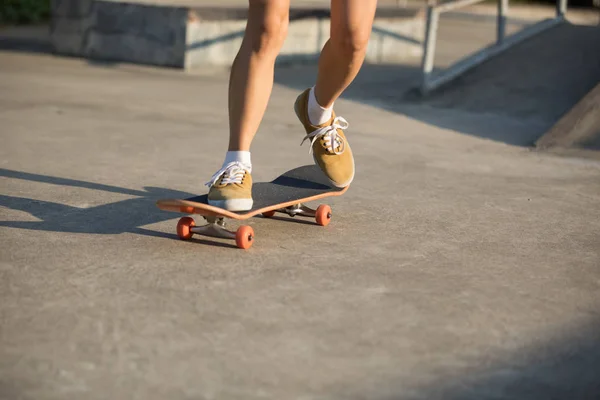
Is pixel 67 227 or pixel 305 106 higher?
pixel 305 106

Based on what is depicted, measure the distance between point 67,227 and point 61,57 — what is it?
6.54 metres

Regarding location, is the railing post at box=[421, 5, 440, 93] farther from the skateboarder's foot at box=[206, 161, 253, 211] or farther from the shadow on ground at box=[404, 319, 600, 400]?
the shadow on ground at box=[404, 319, 600, 400]

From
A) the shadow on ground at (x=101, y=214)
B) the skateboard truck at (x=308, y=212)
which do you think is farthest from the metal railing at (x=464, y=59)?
the skateboard truck at (x=308, y=212)

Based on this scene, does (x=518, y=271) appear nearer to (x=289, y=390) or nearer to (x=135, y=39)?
(x=289, y=390)

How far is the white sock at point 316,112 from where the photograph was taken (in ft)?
12.7

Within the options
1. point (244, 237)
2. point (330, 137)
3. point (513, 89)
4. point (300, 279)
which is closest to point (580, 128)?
point (513, 89)

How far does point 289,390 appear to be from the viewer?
87.7 inches

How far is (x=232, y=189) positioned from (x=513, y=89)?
448cm

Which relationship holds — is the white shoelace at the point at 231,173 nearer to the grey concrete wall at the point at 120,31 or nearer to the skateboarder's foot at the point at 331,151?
the skateboarder's foot at the point at 331,151

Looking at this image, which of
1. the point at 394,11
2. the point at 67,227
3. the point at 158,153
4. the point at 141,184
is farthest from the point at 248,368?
the point at 394,11

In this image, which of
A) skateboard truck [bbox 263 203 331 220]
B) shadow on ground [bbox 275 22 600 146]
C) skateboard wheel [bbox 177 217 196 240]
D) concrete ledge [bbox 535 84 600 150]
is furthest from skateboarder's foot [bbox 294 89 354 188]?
shadow on ground [bbox 275 22 600 146]

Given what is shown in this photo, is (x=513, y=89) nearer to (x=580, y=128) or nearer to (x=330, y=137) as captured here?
(x=580, y=128)

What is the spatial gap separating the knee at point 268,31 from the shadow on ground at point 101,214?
0.74 m

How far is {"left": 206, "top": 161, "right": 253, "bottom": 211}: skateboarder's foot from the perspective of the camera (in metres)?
3.39
